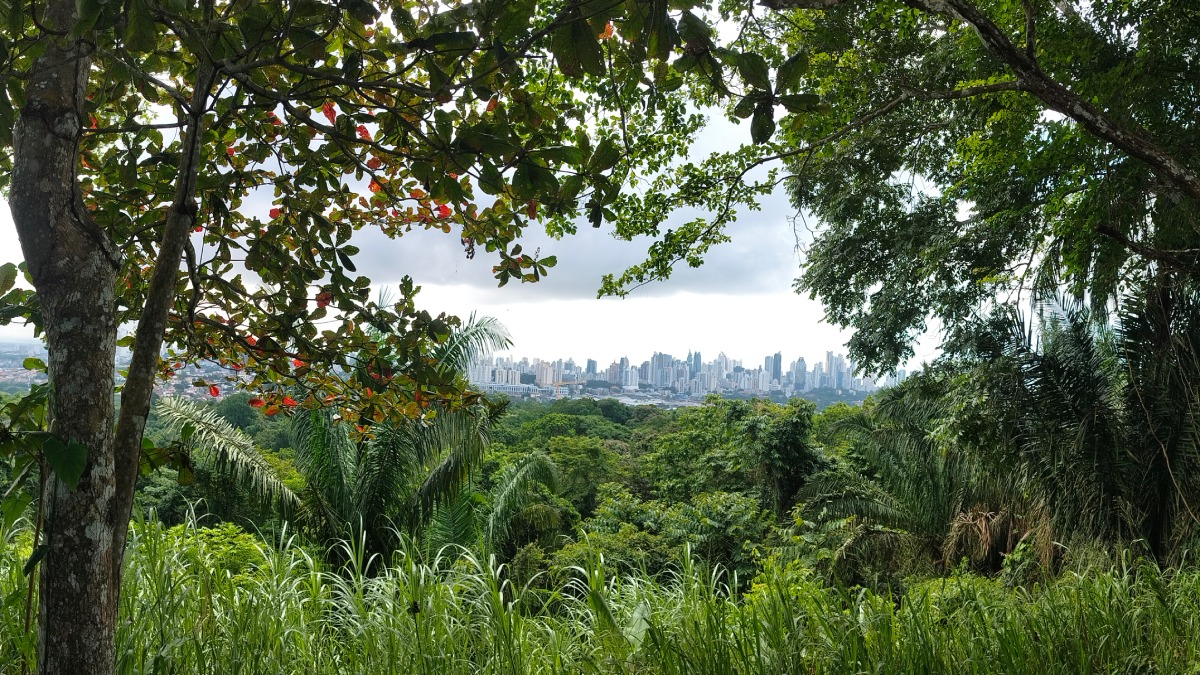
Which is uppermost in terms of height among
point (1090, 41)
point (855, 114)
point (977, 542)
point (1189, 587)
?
point (1090, 41)

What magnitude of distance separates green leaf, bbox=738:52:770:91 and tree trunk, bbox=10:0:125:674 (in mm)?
1082

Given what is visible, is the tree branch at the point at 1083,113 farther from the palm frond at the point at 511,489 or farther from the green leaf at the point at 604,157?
the palm frond at the point at 511,489

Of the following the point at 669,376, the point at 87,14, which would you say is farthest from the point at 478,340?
the point at 669,376

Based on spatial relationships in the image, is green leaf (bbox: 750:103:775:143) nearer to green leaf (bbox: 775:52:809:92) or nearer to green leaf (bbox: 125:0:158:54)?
green leaf (bbox: 775:52:809:92)

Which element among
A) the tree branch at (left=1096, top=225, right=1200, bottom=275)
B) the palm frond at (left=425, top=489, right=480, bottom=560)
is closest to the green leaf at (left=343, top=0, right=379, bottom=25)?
the tree branch at (left=1096, top=225, right=1200, bottom=275)

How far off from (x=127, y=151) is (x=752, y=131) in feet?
5.21

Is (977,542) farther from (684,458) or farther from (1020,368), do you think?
(684,458)

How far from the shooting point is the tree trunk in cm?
131

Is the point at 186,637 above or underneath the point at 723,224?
underneath

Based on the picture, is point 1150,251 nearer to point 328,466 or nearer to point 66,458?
point 66,458

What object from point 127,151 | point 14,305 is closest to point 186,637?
point 14,305

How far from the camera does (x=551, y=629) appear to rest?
2584mm

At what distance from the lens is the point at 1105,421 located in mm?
6953

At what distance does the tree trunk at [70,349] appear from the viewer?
1307mm
